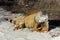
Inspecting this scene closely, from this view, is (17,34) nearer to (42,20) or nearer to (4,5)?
(42,20)

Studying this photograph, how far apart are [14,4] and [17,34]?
2913 millimetres

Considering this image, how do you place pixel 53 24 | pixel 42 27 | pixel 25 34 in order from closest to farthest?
pixel 25 34 → pixel 42 27 → pixel 53 24

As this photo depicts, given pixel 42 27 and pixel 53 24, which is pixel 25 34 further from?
pixel 53 24

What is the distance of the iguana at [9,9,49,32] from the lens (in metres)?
5.45

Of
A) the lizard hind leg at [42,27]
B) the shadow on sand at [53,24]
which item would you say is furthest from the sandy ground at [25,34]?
the shadow on sand at [53,24]

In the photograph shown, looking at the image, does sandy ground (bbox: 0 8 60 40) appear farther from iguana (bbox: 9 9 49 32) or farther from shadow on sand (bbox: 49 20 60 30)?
shadow on sand (bbox: 49 20 60 30)

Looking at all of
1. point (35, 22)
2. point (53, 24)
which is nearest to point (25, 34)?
point (35, 22)

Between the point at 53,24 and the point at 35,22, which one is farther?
the point at 53,24

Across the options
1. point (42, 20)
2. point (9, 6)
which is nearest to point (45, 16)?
point (42, 20)

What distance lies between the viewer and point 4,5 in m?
7.95

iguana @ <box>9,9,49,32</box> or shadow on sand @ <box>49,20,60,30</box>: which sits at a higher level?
iguana @ <box>9,9,49,32</box>

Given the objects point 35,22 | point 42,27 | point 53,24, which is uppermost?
point 35,22

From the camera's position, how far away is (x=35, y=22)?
556cm

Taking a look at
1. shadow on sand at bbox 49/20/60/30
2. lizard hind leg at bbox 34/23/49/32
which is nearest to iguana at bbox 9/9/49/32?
lizard hind leg at bbox 34/23/49/32
